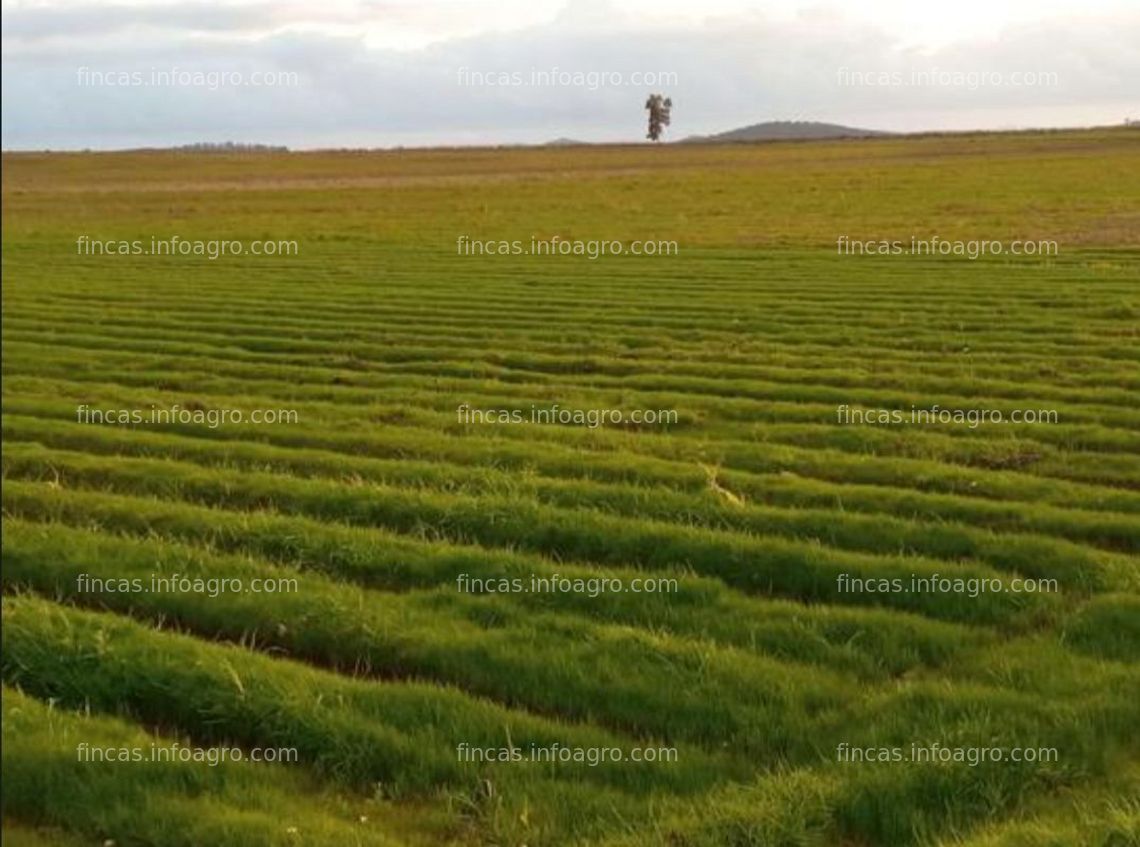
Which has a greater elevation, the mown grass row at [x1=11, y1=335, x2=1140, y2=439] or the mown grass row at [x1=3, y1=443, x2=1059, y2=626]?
the mown grass row at [x1=11, y1=335, x2=1140, y2=439]

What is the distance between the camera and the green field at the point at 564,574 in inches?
223

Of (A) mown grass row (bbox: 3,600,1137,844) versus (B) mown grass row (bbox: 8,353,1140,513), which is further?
(B) mown grass row (bbox: 8,353,1140,513)

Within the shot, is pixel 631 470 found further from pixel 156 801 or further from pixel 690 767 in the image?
pixel 156 801

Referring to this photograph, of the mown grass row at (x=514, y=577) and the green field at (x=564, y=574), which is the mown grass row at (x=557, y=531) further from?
the mown grass row at (x=514, y=577)

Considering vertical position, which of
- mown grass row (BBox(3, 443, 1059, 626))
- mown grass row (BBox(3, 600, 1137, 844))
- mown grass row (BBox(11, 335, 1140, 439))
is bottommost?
mown grass row (BBox(3, 600, 1137, 844))

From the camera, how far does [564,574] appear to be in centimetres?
854

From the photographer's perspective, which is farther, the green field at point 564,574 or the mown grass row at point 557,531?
the mown grass row at point 557,531

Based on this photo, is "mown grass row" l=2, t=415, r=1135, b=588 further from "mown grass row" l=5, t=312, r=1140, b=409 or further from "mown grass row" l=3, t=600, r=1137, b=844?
"mown grass row" l=5, t=312, r=1140, b=409

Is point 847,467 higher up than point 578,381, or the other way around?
point 578,381

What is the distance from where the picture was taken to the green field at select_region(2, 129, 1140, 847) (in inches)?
223

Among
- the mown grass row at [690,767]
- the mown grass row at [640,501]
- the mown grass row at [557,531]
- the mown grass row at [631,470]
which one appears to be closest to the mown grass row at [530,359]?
the mown grass row at [631,470]

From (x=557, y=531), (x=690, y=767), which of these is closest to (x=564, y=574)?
(x=557, y=531)

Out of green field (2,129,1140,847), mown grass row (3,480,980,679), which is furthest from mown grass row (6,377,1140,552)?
mown grass row (3,480,980,679)

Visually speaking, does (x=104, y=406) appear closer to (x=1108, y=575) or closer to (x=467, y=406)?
(x=467, y=406)
